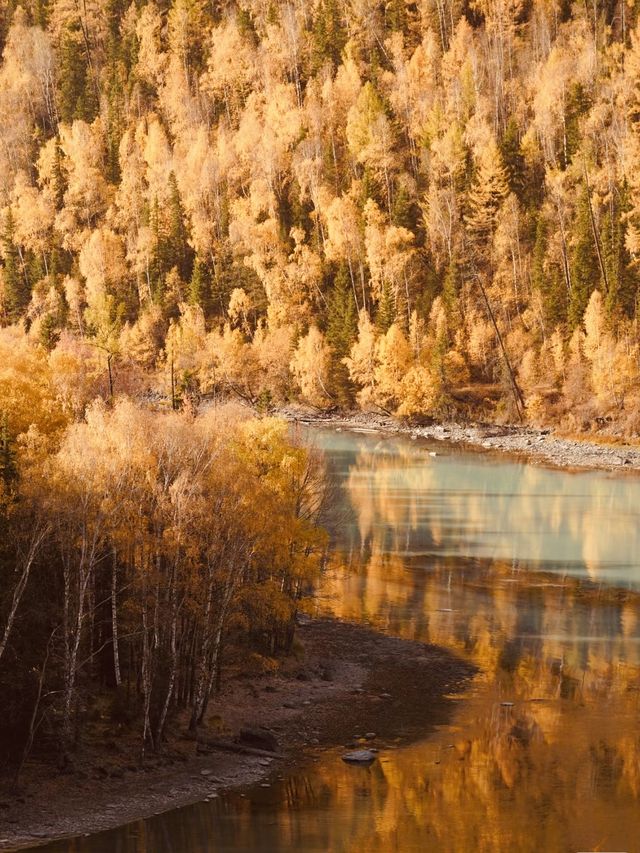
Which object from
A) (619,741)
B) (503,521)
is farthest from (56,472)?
(503,521)

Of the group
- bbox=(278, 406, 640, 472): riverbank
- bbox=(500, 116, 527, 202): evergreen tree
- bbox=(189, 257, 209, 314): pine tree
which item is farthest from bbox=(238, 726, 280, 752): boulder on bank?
bbox=(189, 257, 209, 314): pine tree

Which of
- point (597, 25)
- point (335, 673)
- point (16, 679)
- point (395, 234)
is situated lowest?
point (335, 673)

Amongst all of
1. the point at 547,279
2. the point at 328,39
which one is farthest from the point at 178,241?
the point at 547,279

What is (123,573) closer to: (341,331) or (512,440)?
(512,440)

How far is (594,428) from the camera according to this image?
286 feet

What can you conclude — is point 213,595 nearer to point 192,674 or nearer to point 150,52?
point 192,674

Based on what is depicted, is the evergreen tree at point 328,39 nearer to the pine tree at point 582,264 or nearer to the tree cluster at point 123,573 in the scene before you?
the pine tree at point 582,264

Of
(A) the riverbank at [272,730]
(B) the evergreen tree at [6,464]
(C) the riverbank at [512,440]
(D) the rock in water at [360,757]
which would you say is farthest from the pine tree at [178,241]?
(D) the rock in water at [360,757]

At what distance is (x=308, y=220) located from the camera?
123 meters

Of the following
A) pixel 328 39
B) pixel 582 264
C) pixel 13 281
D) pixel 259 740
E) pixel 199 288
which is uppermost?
pixel 328 39

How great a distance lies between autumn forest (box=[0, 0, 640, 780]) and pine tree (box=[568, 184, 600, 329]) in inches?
10.8

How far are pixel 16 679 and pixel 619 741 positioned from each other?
15.3 meters

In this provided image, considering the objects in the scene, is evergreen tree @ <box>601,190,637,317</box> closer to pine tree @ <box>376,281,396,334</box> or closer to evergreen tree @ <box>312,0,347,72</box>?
pine tree @ <box>376,281,396,334</box>

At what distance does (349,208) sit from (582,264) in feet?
99.0
